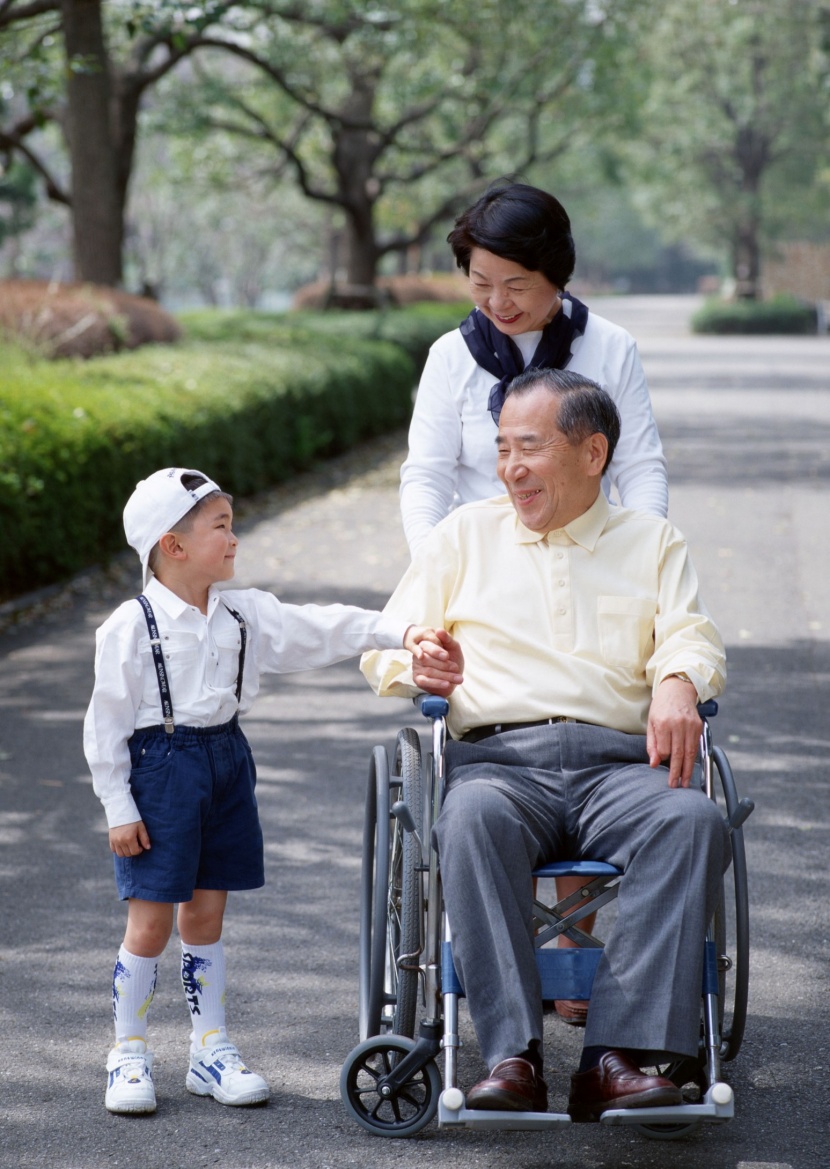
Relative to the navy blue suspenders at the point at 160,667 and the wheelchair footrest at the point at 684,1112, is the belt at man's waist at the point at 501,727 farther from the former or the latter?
the wheelchair footrest at the point at 684,1112

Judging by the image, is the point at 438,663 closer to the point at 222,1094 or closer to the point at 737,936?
the point at 737,936

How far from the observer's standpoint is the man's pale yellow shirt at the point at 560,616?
10.5ft

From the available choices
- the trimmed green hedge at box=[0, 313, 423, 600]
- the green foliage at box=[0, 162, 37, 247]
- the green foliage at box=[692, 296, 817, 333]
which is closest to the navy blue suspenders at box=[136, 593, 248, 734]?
the trimmed green hedge at box=[0, 313, 423, 600]

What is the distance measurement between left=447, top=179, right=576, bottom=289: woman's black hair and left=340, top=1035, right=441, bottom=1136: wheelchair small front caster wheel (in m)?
1.75

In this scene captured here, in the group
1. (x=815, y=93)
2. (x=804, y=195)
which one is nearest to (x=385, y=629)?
(x=815, y=93)

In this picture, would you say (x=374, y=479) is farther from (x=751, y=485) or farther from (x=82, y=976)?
(x=82, y=976)

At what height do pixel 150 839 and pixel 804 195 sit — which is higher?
pixel 804 195

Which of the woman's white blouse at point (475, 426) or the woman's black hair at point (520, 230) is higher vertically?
the woman's black hair at point (520, 230)

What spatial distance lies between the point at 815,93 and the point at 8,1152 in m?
39.2

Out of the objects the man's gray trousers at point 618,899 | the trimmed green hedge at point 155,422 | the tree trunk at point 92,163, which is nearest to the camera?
the man's gray trousers at point 618,899

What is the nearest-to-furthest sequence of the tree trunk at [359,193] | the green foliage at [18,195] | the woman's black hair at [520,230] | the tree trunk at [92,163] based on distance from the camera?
the woman's black hair at [520,230], the tree trunk at [92,163], the tree trunk at [359,193], the green foliage at [18,195]

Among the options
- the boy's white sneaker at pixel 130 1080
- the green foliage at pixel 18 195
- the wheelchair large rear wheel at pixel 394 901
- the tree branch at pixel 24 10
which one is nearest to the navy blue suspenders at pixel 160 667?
the wheelchair large rear wheel at pixel 394 901

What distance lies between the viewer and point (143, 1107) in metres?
3.15

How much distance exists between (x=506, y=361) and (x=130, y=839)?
4.79ft
